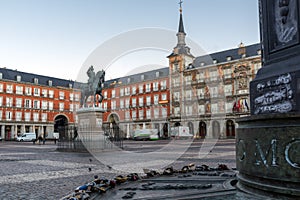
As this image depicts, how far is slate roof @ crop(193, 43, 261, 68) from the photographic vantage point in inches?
1817

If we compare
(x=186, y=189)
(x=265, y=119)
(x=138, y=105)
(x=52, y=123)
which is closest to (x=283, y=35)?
(x=265, y=119)

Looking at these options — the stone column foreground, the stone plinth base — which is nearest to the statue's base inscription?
the stone column foreground

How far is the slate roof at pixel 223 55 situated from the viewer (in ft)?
151

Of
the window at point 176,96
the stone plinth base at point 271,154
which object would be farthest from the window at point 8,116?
the stone plinth base at point 271,154

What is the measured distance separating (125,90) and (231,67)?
25.1m

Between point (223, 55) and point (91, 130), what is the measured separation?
39641mm

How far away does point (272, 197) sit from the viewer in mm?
2639

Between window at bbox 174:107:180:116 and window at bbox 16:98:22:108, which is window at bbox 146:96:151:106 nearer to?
window at bbox 174:107:180:116

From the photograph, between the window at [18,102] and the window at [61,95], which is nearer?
the window at [18,102]

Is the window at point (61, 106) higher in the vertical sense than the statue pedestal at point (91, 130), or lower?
higher

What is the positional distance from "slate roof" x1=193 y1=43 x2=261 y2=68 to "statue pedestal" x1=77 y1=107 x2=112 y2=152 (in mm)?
35390

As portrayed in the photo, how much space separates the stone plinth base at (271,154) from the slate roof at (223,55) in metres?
45.1

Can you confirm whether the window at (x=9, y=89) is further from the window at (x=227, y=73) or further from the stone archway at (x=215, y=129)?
the window at (x=227, y=73)

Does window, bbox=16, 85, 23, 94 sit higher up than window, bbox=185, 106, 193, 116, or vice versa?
window, bbox=16, 85, 23, 94
